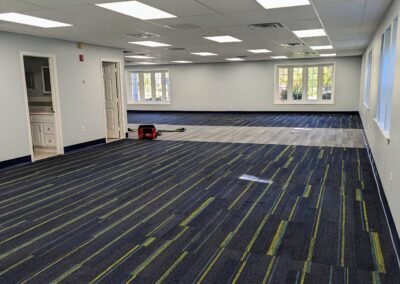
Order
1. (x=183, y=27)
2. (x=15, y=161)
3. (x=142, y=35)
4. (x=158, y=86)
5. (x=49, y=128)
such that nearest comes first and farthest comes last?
(x=183, y=27), (x=15, y=161), (x=142, y=35), (x=49, y=128), (x=158, y=86)

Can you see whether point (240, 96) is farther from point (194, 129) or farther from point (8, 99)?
point (8, 99)

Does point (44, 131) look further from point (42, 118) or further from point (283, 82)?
point (283, 82)

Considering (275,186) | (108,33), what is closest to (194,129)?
(108,33)

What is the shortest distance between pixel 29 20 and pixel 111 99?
12.6ft

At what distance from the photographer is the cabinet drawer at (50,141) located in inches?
282

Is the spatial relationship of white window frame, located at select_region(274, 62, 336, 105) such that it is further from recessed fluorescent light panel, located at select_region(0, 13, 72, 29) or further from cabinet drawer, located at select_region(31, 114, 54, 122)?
recessed fluorescent light panel, located at select_region(0, 13, 72, 29)

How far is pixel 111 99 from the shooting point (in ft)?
28.8

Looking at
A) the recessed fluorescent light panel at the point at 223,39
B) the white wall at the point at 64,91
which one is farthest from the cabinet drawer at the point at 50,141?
the recessed fluorescent light panel at the point at 223,39

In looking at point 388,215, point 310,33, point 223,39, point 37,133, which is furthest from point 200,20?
point 37,133

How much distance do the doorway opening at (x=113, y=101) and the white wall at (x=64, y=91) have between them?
0.36 meters

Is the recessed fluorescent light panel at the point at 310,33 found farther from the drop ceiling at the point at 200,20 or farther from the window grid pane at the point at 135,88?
the window grid pane at the point at 135,88

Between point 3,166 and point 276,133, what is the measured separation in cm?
631

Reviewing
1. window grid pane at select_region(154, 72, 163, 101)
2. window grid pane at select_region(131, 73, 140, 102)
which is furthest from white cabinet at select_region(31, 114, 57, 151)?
window grid pane at select_region(131, 73, 140, 102)

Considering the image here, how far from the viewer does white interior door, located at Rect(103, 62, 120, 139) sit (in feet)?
28.4
